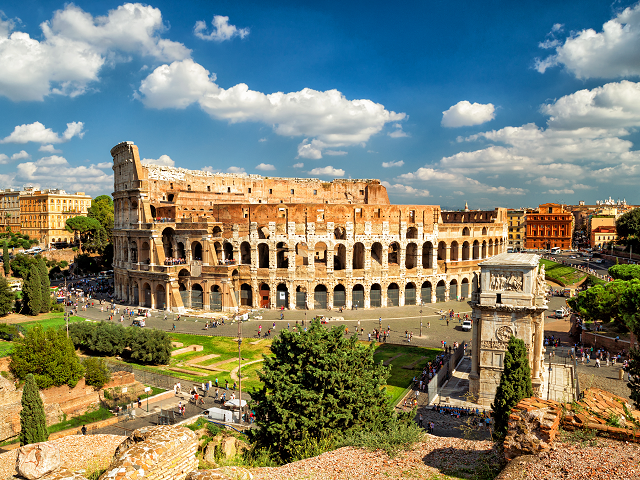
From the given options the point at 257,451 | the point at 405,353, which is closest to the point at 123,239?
the point at 405,353

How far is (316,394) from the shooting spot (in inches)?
538

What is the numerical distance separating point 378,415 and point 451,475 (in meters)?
4.35

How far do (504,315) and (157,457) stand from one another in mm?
19860

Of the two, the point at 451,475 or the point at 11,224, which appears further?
the point at 11,224

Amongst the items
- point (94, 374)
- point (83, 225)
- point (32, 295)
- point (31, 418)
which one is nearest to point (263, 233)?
point (32, 295)

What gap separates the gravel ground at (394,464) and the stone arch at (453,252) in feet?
144

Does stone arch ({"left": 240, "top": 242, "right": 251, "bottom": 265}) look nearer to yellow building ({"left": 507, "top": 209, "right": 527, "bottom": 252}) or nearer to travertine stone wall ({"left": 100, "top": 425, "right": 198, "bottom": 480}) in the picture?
travertine stone wall ({"left": 100, "top": 425, "right": 198, "bottom": 480})

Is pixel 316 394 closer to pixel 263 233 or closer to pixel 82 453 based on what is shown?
pixel 82 453

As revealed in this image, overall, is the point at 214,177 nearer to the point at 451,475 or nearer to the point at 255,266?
the point at 255,266

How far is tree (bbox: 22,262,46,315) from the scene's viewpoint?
4138 cm

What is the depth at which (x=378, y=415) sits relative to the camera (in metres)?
14.5

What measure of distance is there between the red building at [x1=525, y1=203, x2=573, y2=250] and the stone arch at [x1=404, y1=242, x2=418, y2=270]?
184ft

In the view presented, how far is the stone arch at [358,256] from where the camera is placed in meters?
50.9

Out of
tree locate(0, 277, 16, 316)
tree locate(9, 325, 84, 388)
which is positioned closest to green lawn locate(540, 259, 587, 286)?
tree locate(9, 325, 84, 388)
